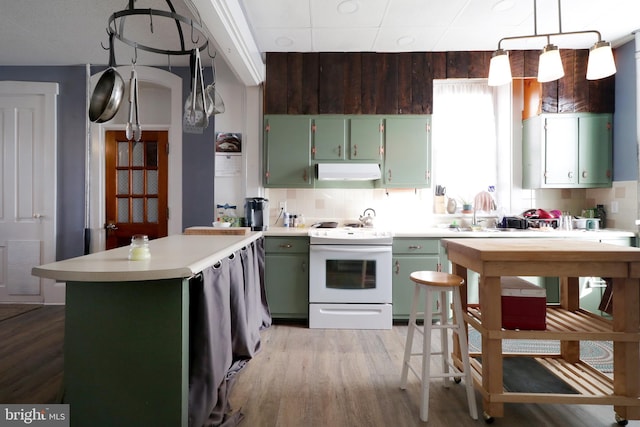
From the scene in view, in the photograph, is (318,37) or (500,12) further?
(318,37)

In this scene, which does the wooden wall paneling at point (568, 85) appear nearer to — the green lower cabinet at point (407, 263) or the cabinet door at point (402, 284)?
the green lower cabinet at point (407, 263)

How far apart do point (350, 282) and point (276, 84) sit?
2.16 metres

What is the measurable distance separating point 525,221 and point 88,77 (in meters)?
4.95

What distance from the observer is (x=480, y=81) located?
3.67 meters

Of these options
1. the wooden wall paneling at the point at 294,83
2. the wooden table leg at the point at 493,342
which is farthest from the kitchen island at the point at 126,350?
the wooden wall paneling at the point at 294,83

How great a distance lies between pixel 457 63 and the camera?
3.40m

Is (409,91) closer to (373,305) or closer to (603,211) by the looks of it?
(373,305)

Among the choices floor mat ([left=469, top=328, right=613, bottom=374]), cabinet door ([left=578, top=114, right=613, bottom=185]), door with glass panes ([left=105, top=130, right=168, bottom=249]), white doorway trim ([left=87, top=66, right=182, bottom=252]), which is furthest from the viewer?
door with glass panes ([left=105, top=130, right=168, bottom=249])

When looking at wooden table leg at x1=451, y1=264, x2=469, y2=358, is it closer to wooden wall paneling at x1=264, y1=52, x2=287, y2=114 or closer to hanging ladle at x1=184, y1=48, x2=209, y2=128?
hanging ladle at x1=184, y1=48, x2=209, y2=128

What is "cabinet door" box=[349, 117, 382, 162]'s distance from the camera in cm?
338

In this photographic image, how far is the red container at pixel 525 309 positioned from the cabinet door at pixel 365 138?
1985 mm

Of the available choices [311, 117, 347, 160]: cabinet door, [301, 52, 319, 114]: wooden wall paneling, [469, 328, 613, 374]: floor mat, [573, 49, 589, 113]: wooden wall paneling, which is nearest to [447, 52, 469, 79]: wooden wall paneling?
[573, 49, 589, 113]: wooden wall paneling

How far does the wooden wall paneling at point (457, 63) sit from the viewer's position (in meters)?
3.40

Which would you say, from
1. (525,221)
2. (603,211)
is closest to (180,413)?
(525,221)
